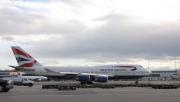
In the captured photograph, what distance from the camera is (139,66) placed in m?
87.9

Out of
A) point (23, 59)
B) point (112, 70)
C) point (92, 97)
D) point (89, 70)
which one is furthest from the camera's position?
point (23, 59)

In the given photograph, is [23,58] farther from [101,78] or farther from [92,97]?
[92,97]

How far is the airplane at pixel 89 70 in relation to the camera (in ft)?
272

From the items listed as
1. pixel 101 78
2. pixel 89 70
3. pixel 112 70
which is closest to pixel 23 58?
pixel 89 70

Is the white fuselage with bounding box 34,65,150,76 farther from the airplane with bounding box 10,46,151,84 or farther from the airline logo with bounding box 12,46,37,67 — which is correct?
the airline logo with bounding box 12,46,37,67

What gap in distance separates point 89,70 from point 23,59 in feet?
52.2

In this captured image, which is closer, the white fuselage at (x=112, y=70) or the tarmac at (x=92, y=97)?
the tarmac at (x=92, y=97)

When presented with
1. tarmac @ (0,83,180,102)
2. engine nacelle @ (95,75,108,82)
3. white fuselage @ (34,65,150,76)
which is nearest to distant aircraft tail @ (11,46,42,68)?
white fuselage @ (34,65,150,76)

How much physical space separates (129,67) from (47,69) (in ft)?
58.8

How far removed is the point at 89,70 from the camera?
292 ft

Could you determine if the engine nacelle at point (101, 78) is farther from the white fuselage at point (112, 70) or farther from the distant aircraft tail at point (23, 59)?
the distant aircraft tail at point (23, 59)

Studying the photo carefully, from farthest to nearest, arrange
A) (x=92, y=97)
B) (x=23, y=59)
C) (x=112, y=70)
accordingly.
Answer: (x=23, y=59) → (x=112, y=70) → (x=92, y=97)

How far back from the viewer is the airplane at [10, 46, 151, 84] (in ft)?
272

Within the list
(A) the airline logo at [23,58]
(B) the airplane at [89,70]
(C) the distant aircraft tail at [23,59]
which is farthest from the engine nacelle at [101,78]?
(A) the airline logo at [23,58]
